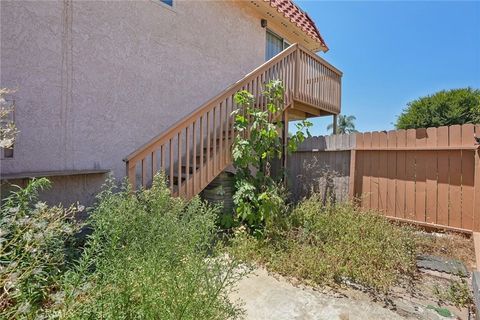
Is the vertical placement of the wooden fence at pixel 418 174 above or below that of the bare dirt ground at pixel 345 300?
above

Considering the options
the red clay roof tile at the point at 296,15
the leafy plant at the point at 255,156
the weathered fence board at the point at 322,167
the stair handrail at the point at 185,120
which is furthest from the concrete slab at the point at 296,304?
the red clay roof tile at the point at 296,15

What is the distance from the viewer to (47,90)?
338 centimetres

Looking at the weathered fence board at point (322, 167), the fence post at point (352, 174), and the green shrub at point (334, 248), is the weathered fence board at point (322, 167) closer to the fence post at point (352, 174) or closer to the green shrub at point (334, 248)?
the fence post at point (352, 174)

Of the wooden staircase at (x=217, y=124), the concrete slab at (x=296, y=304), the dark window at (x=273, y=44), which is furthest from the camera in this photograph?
the dark window at (x=273, y=44)

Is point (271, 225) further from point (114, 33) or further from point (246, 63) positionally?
point (246, 63)

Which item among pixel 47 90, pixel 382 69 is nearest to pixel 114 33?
pixel 47 90

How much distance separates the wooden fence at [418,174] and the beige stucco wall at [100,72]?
11.3ft

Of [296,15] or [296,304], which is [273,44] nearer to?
[296,15]

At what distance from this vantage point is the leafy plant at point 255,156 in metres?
3.94

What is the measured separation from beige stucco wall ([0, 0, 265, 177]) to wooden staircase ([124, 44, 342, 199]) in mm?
656

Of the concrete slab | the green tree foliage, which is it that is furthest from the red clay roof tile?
the green tree foliage

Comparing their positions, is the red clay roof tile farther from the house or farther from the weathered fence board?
the weathered fence board

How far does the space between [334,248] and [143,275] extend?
258 cm

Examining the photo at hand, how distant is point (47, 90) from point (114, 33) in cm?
137
